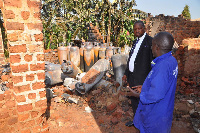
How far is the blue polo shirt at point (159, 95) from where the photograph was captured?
4.49ft

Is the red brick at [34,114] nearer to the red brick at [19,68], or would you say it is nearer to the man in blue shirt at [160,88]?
the red brick at [19,68]

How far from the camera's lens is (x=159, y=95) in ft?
4.54

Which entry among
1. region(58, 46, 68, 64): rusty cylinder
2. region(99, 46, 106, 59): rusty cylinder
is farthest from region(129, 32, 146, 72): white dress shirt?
region(58, 46, 68, 64): rusty cylinder

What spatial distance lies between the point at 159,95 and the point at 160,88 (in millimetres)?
77

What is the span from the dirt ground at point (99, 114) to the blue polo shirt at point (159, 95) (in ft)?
4.43

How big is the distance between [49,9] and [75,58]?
9542mm

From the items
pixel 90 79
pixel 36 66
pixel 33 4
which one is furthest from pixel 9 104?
pixel 90 79

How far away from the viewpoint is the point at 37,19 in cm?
176

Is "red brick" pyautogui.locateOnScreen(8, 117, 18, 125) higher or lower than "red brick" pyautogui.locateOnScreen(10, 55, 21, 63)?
lower

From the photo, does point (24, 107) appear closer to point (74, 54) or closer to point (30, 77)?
point (30, 77)

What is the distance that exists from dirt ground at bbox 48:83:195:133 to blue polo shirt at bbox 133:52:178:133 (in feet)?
4.43

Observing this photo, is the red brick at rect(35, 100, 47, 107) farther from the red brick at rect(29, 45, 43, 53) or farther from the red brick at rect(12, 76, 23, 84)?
the red brick at rect(29, 45, 43, 53)

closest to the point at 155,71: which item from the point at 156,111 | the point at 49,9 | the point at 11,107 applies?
the point at 156,111

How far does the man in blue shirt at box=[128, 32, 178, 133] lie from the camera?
1.37 m
